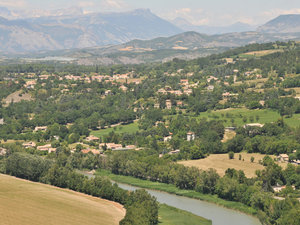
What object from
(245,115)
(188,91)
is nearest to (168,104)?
(188,91)

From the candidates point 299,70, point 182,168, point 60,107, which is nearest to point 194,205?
point 182,168

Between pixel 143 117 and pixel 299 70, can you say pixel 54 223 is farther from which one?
pixel 299 70

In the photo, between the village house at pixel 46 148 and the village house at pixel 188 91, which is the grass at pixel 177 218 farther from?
the village house at pixel 188 91

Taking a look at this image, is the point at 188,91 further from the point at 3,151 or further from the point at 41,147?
the point at 3,151

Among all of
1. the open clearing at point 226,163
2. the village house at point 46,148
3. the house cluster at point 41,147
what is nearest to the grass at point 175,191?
the open clearing at point 226,163

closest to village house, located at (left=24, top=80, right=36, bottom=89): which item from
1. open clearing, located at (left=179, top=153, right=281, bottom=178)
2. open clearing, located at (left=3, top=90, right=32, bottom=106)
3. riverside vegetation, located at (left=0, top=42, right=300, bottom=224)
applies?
riverside vegetation, located at (left=0, top=42, right=300, bottom=224)
